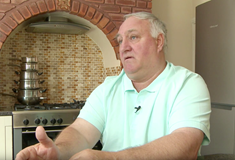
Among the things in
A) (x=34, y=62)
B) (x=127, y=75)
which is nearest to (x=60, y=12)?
(x=34, y=62)

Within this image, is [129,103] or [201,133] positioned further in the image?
[129,103]

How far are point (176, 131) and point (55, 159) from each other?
454 mm

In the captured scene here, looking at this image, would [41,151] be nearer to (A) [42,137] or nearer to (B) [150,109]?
(A) [42,137]

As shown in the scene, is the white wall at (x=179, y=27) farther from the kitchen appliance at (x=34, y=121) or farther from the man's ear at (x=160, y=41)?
the man's ear at (x=160, y=41)

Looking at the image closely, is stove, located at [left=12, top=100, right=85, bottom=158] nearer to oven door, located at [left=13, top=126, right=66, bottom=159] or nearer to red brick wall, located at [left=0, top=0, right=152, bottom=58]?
oven door, located at [left=13, top=126, right=66, bottom=159]

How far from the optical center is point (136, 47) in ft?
4.26

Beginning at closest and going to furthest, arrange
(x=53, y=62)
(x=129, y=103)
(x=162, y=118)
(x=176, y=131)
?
(x=176, y=131)
(x=162, y=118)
(x=129, y=103)
(x=53, y=62)

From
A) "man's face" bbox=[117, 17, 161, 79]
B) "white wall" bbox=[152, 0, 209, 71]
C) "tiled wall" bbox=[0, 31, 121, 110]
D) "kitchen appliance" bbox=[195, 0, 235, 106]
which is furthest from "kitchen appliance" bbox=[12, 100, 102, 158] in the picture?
"white wall" bbox=[152, 0, 209, 71]

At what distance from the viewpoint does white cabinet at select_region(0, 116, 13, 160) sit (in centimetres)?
205

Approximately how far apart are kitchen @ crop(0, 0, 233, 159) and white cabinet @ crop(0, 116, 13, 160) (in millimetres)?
541

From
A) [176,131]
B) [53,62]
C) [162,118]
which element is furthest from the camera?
[53,62]

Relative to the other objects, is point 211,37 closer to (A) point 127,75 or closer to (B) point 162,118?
(A) point 127,75

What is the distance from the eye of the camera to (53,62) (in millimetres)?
2754

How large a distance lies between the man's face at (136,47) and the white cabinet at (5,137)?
1.24 m
